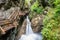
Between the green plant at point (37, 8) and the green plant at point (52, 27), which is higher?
the green plant at point (52, 27)

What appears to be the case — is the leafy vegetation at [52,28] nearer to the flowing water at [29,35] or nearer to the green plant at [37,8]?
the flowing water at [29,35]

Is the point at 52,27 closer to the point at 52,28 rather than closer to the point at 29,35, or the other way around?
the point at 52,28

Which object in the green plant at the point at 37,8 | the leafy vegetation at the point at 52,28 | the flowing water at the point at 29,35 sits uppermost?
the leafy vegetation at the point at 52,28

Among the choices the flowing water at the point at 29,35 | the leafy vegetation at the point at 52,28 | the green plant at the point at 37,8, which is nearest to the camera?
the leafy vegetation at the point at 52,28

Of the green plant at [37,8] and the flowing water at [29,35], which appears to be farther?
the green plant at [37,8]

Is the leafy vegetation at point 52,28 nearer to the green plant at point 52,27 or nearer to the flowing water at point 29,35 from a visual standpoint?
the green plant at point 52,27

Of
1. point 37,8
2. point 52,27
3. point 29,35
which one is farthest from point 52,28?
point 37,8

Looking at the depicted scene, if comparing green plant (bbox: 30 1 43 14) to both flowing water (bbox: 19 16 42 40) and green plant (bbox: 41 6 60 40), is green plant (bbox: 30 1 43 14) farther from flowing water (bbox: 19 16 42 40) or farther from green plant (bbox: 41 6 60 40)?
green plant (bbox: 41 6 60 40)

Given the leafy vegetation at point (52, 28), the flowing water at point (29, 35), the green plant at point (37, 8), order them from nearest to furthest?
the leafy vegetation at point (52, 28)
the flowing water at point (29, 35)
the green plant at point (37, 8)

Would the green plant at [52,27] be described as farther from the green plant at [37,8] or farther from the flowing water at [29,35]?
the green plant at [37,8]

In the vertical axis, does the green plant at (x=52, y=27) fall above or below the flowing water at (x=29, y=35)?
above

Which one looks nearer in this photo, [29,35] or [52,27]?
[52,27]

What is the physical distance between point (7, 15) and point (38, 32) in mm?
6141

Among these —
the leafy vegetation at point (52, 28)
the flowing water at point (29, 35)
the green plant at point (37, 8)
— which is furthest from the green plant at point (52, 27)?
the green plant at point (37, 8)
